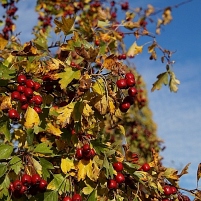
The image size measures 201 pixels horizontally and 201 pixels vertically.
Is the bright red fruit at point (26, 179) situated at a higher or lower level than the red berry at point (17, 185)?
higher

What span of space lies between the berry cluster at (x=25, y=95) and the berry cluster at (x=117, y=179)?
0.47 metres

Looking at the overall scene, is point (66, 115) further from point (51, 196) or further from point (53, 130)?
point (51, 196)

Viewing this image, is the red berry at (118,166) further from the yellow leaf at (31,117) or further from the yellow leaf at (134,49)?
the yellow leaf at (134,49)

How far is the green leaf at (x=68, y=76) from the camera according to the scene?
2246 millimetres

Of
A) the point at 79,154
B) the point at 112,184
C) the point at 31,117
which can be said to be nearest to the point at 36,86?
the point at 31,117

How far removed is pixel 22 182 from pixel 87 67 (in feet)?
2.10

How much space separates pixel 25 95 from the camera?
7.53 ft

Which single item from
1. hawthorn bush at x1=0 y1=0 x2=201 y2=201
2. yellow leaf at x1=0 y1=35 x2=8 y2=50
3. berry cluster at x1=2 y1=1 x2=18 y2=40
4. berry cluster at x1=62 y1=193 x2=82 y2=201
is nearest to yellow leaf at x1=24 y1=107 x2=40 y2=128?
hawthorn bush at x1=0 y1=0 x2=201 y2=201

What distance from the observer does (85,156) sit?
7.65ft

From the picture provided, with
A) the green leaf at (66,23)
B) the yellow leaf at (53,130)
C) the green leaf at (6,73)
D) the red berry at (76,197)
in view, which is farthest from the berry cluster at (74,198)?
the green leaf at (66,23)

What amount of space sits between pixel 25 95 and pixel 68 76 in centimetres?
23

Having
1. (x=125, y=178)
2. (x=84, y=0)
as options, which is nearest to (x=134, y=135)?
(x=84, y=0)

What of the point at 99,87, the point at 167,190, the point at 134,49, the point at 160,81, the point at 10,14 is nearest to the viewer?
the point at 99,87

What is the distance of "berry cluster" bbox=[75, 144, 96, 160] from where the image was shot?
2.32 metres
